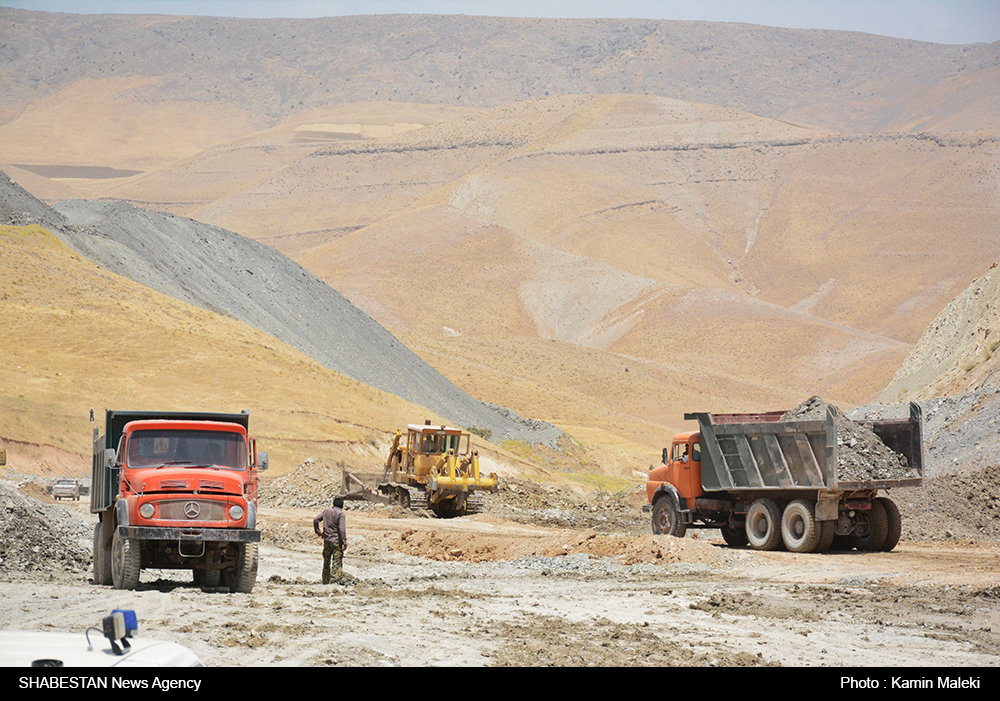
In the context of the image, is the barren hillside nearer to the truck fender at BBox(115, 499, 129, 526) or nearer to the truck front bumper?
the truck front bumper

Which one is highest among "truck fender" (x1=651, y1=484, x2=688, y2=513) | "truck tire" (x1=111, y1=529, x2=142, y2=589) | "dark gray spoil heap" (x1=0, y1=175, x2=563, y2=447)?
"dark gray spoil heap" (x1=0, y1=175, x2=563, y2=447)

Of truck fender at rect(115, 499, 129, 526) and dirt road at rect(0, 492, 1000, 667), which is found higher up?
truck fender at rect(115, 499, 129, 526)

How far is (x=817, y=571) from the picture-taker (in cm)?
1930

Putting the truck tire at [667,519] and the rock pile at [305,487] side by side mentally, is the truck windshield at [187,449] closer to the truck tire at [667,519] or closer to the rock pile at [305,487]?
the truck tire at [667,519]

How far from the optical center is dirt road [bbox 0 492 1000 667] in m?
11.7

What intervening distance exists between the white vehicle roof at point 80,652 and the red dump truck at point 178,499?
8.75 meters

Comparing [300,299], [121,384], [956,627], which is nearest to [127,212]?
[300,299]

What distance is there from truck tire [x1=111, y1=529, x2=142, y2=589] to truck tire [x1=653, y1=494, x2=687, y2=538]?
1224 cm

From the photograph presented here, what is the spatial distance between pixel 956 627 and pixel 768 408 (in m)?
92.9

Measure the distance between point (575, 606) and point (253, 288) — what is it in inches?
2143

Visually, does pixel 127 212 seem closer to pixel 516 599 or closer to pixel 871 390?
pixel 516 599

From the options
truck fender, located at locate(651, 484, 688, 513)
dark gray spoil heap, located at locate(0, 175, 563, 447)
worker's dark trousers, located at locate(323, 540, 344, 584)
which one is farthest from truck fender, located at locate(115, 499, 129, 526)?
dark gray spoil heap, located at locate(0, 175, 563, 447)

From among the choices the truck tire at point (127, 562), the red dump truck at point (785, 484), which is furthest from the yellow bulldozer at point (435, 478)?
the truck tire at point (127, 562)

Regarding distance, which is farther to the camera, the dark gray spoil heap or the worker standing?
the dark gray spoil heap
